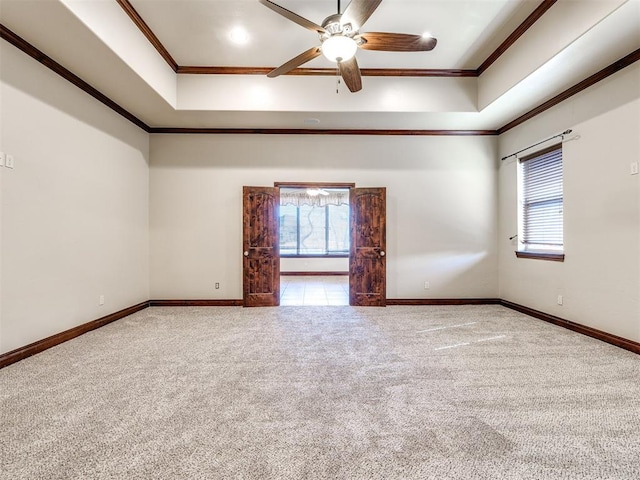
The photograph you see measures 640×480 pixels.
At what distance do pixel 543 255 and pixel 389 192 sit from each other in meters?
2.36

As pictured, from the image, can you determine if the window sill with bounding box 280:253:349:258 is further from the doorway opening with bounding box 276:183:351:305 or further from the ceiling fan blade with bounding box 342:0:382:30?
the ceiling fan blade with bounding box 342:0:382:30

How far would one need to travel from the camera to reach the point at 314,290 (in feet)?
21.5

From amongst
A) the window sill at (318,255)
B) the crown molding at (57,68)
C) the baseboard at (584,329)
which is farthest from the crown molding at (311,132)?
the window sill at (318,255)

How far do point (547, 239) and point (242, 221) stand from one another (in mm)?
4568

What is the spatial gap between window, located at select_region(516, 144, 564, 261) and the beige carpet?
1.27m

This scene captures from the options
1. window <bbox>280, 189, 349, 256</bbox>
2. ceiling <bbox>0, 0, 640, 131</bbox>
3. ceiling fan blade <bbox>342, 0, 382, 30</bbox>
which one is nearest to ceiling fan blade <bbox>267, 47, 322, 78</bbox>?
ceiling fan blade <bbox>342, 0, 382, 30</bbox>

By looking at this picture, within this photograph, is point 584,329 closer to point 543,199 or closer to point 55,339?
point 543,199

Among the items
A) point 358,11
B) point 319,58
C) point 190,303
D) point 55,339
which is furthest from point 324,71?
point 55,339

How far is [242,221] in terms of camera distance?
487 cm

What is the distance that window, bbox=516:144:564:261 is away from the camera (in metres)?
3.84

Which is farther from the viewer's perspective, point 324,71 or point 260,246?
point 260,246

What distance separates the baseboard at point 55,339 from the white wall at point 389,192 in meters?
1.27

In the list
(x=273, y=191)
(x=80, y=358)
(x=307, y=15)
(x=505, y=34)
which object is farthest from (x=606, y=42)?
(x=80, y=358)

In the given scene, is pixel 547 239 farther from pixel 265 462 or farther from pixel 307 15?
pixel 265 462
